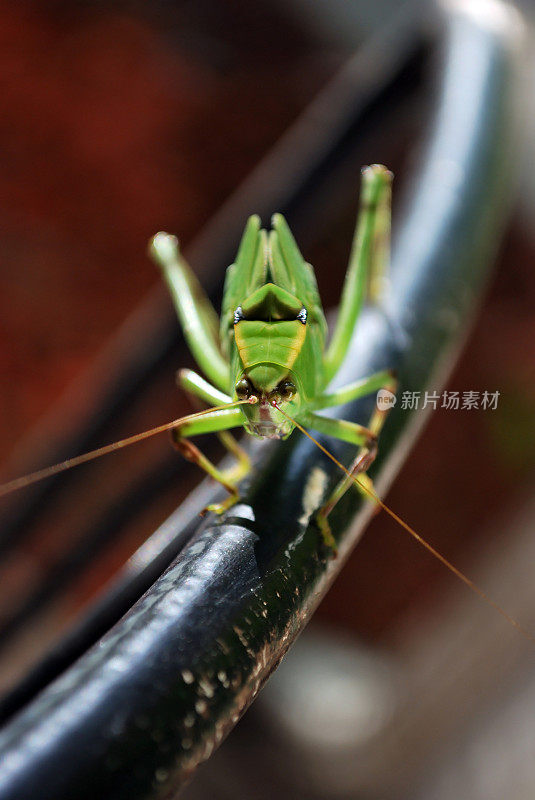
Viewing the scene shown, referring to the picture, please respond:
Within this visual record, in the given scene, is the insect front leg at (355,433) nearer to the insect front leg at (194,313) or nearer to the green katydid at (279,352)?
the green katydid at (279,352)

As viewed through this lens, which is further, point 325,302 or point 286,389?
point 325,302

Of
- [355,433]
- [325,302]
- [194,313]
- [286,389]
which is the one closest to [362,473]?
[355,433]

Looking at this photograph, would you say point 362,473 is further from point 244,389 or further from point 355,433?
point 244,389

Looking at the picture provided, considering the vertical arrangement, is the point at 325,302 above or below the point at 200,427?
above

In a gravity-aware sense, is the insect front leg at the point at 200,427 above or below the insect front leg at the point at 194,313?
below

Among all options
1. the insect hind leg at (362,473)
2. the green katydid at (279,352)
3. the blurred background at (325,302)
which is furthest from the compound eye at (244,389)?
the blurred background at (325,302)

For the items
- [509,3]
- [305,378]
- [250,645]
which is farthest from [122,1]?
[250,645]
